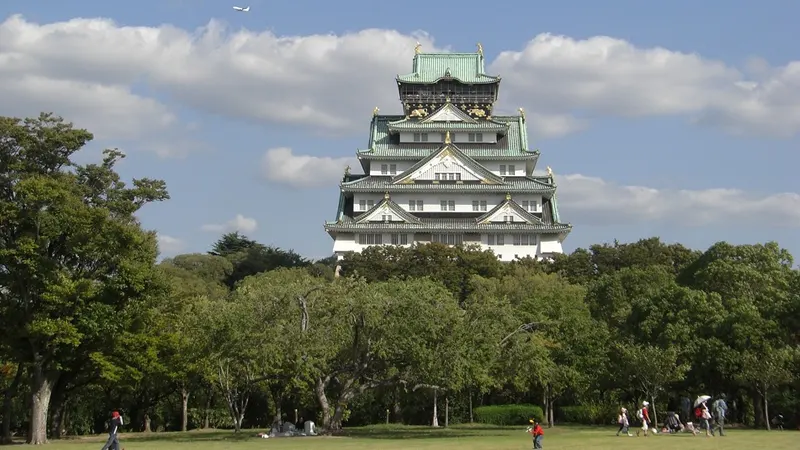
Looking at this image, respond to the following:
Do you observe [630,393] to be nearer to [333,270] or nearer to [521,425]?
[521,425]

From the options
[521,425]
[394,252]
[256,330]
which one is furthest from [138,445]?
[394,252]

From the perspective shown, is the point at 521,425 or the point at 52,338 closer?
the point at 52,338

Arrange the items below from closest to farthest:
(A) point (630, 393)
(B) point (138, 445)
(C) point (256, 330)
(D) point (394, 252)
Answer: (B) point (138, 445)
(C) point (256, 330)
(A) point (630, 393)
(D) point (394, 252)

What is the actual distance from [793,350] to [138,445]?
78.3 feet

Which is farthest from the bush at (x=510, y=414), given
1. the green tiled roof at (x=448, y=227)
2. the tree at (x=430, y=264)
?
the green tiled roof at (x=448, y=227)

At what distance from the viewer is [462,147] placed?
300ft

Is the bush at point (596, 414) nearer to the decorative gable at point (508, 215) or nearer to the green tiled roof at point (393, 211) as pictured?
the decorative gable at point (508, 215)

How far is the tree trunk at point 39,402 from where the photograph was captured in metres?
35.2

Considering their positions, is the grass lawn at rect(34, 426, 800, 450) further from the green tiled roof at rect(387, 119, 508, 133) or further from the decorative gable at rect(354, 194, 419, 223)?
the green tiled roof at rect(387, 119, 508, 133)

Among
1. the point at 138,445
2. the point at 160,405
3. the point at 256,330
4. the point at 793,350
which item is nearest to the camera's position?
the point at 138,445

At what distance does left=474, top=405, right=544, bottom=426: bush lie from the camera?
47.5 metres

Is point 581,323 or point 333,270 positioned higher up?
point 333,270

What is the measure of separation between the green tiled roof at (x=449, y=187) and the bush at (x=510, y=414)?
38.0 metres

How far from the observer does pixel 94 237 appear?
1393 inches
